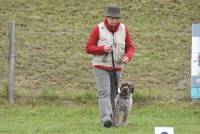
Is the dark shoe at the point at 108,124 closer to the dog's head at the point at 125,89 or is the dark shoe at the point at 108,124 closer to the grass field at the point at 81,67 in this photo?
the grass field at the point at 81,67

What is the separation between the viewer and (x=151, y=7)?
21.9 meters

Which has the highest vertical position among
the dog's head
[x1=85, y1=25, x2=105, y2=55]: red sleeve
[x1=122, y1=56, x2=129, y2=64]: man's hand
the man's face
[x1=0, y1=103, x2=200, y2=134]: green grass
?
the man's face

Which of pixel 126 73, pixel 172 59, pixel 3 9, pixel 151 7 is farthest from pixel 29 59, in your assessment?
pixel 151 7

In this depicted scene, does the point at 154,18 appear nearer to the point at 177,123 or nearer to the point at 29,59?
the point at 29,59

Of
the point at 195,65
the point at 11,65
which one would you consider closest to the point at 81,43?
the point at 11,65

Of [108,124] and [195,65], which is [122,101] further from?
[195,65]

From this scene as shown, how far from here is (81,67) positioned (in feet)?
53.2

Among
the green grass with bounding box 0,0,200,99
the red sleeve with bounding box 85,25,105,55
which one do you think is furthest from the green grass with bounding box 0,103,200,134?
the red sleeve with bounding box 85,25,105,55

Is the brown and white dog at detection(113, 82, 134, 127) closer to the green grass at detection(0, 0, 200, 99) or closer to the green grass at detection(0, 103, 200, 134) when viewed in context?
the green grass at detection(0, 103, 200, 134)

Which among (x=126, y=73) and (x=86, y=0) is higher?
(x=86, y=0)

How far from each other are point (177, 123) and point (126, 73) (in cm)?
405

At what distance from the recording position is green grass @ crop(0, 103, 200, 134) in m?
11.0

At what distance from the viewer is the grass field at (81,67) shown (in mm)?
12406

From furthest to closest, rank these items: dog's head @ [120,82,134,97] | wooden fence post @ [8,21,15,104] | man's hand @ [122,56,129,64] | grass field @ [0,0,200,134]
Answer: wooden fence post @ [8,21,15,104], grass field @ [0,0,200,134], dog's head @ [120,82,134,97], man's hand @ [122,56,129,64]
